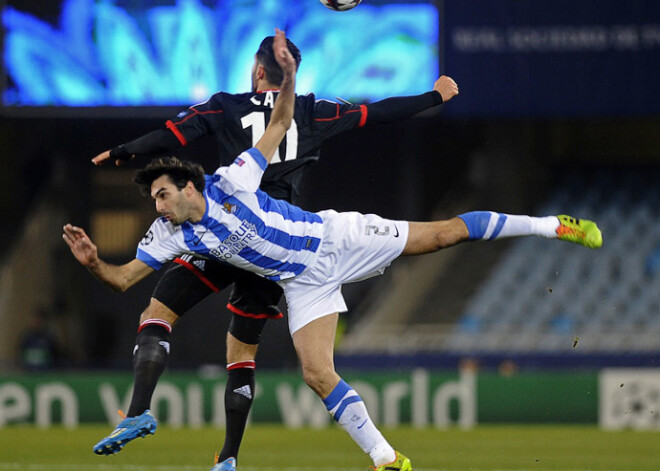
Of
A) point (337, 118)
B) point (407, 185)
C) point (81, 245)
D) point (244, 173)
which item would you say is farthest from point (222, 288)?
point (407, 185)

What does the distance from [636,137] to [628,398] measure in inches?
234

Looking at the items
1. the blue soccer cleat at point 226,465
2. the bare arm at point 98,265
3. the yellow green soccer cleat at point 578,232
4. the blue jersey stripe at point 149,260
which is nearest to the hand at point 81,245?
the bare arm at point 98,265

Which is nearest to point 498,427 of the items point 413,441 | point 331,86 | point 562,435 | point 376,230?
point 562,435

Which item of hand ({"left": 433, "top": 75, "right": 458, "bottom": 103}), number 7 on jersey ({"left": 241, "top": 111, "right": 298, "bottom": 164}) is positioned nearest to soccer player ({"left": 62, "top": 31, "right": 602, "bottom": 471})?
number 7 on jersey ({"left": 241, "top": 111, "right": 298, "bottom": 164})

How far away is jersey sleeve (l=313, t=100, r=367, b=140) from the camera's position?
746cm

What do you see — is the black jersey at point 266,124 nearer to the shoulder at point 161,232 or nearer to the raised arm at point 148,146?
the raised arm at point 148,146

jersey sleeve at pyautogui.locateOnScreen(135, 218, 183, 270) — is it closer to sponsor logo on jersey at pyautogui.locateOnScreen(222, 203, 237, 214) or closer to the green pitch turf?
sponsor logo on jersey at pyautogui.locateOnScreen(222, 203, 237, 214)

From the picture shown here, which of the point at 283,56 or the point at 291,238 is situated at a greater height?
the point at 283,56

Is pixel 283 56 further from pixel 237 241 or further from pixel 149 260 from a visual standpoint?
pixel 149 260

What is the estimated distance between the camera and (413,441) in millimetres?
12820

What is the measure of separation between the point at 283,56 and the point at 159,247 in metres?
1.25

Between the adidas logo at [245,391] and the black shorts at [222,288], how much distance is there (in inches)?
11.8

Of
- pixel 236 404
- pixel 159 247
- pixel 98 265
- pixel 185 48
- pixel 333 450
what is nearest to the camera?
pixel 98 265

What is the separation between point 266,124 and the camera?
24.1ft
